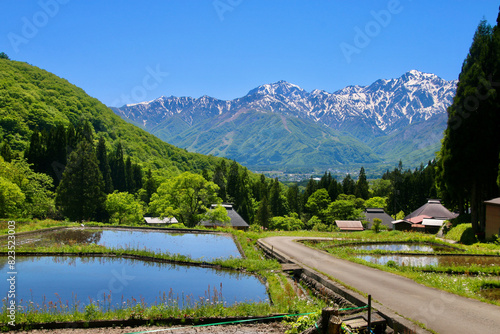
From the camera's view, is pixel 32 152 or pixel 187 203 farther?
pixel 32 152

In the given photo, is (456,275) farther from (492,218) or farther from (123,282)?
(123,282)

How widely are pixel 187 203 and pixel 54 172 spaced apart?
29784 mm

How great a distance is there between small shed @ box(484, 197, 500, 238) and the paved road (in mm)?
13666

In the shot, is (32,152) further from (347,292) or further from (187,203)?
(347,292)

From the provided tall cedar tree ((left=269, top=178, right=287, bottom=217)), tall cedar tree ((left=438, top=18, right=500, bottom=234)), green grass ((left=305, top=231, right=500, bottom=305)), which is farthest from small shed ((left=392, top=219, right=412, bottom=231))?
green grass ((left=305, top=231, right=500, bottom=305))

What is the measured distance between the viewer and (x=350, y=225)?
171ft

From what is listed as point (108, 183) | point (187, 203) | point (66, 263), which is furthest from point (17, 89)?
point (66, 263)

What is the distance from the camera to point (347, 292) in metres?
9.48

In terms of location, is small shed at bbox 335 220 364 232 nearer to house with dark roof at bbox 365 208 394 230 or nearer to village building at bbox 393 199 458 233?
house with dark roof at bbox 365 208 394 230

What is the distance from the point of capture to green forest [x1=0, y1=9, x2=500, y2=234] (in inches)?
979

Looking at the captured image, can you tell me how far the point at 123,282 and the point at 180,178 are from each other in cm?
2144

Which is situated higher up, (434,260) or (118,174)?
(118,174)

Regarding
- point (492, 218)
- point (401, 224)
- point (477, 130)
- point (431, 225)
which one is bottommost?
point (401, 224)

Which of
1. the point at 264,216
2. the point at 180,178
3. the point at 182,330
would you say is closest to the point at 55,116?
the point at 264,216
